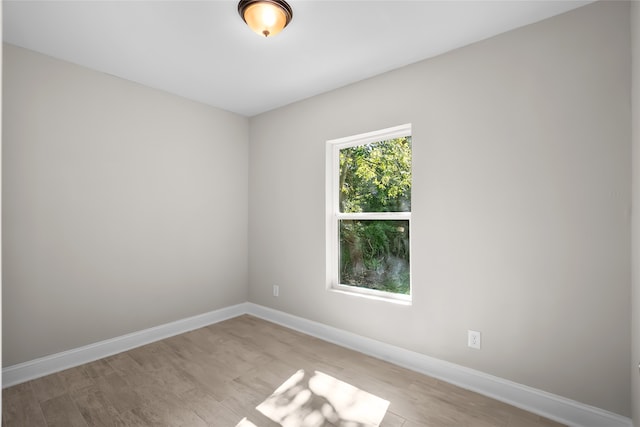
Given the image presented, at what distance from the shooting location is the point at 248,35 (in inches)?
95.7

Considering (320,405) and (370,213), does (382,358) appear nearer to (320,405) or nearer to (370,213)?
(320,405)

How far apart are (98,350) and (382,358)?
8.16 ft

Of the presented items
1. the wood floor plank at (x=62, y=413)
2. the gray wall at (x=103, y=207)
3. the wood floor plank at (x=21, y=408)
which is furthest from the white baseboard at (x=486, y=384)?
the wood floor plank at (x=21, y=408)

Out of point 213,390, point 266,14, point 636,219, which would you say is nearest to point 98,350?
point 213,390

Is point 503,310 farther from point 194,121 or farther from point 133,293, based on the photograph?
point 194,121

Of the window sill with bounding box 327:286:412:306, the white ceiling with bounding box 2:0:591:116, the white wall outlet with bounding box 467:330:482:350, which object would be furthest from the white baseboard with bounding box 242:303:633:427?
the white ceiling with bounding box 2:0:591:116

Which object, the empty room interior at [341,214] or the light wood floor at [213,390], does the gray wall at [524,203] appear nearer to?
the empty room interior at [341,214]

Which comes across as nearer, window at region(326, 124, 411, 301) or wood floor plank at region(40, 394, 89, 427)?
wood floor plank at region(40, 394, 89, 427)

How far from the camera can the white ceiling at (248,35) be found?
84.1 inches

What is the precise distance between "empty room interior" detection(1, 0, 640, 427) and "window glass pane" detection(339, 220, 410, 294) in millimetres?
20

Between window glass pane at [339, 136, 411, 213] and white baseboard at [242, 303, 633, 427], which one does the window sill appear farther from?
window glass pane at [339, 136, 411, 213]

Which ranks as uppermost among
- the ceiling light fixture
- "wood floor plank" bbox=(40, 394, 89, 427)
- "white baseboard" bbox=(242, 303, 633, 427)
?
the ceiling light fixture

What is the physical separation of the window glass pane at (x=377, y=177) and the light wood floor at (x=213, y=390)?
1.39 meters

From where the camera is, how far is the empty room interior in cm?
209
